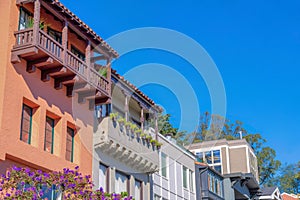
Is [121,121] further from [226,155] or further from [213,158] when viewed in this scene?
[226,155]

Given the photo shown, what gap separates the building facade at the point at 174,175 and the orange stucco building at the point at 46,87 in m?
8.06

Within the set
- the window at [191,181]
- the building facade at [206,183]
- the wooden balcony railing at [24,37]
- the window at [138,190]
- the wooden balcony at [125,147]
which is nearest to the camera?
the wooden balcony railing at [24,37]

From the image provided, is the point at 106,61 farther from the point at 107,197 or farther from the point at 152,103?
the point at 107,197

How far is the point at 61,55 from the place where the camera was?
18703mm

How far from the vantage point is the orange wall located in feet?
54.3

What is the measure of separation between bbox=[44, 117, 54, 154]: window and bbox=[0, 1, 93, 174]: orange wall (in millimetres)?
213

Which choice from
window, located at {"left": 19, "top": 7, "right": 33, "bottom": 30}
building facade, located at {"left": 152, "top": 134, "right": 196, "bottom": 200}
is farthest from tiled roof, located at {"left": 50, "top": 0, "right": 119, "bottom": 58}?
building facade, located at {"left": 152, "top": 134, "right": 196, "bottom": 200}

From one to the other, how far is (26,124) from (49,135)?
4.44 ft

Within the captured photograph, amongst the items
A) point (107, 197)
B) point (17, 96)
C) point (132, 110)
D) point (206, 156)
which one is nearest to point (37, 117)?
point (17, 96)

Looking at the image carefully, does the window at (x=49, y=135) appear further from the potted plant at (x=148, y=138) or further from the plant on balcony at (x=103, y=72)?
the potted plant at (x=148, y=138)

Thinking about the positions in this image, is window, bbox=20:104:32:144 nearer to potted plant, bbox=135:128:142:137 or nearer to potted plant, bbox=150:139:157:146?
potted plant, bbox=135:128:142:137

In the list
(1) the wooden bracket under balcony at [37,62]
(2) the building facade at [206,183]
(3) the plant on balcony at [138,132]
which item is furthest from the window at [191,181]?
(1) the wooden bracket under balcony at [37,62]

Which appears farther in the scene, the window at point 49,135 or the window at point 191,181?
the window at point 191,181

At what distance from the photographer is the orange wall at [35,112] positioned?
54.3 feet
